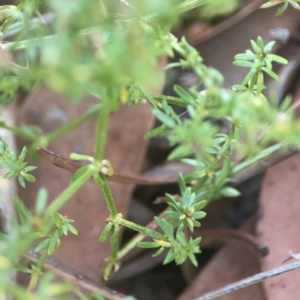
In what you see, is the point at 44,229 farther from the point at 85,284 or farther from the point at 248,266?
the point at 248,266

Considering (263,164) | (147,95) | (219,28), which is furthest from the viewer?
(219,28)

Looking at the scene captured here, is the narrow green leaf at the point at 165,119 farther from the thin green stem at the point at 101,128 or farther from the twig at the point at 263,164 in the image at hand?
the twig at the point at 263,164

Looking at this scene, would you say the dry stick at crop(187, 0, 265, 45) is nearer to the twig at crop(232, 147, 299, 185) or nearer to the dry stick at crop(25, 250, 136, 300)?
the twig at crop(232, 147, 299, 185)

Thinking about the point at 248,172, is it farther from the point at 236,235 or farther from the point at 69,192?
the point at 69,192

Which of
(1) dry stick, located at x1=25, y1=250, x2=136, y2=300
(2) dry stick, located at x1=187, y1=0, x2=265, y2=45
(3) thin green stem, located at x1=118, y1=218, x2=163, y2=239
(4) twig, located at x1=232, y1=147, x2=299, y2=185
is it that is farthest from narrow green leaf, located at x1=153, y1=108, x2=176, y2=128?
(2) dry stick, located at x1=187, y1=0, x2=265, y2=45

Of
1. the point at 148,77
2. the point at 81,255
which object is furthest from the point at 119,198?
the point at 148,77

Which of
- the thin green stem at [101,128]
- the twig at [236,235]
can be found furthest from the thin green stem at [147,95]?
the twig at [236,235]

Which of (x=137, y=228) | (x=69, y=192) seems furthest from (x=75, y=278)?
(x=69, y=192)
